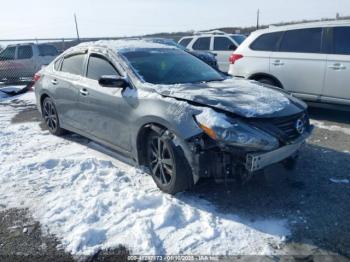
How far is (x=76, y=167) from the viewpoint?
186 inches

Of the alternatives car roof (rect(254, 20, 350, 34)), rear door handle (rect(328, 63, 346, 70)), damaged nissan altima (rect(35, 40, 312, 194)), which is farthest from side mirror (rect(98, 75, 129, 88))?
car roof (rect(254, 20, 350, 34))

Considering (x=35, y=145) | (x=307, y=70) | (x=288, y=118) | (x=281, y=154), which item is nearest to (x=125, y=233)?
(x=281, y=154)

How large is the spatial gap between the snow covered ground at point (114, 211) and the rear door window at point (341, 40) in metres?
4.32

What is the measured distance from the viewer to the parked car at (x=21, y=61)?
15086 mm

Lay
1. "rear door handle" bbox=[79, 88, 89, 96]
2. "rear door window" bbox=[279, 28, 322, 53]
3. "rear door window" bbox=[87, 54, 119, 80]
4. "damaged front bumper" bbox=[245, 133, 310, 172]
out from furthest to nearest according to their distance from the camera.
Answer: "rear door window" bbox=[279, 28, 322, 53] → "rear door handle" bbox=[79, 88, 89, 96] → "rear door window" bbox=[87, 54, 119, 80] → "damaged front bumper" bbox=[245, 133, 310, 172]

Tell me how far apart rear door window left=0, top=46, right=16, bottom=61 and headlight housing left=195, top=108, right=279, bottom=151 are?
14396 millimetres

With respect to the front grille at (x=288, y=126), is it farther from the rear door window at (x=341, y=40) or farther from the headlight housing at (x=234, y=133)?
the rear door window at (x=341, y=40)

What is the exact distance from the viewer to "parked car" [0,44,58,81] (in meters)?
15.1

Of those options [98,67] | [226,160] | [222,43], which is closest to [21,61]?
[222,43]

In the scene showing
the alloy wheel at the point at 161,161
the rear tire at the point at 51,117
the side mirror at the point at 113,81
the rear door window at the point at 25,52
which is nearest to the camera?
the alloy wheel at the point at 161,161

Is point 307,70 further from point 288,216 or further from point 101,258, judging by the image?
point 101,258

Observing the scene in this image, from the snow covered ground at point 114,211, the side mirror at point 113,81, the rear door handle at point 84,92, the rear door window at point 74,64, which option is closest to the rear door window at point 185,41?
the rear door window at point 74,64

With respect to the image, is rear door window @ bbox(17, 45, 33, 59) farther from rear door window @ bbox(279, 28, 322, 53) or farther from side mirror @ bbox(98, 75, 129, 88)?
side mirror @ bbox(98, 75, 129, 88)

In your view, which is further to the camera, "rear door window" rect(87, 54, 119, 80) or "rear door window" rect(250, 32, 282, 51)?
"rear door window" rect(250, 32, 282, 51)
